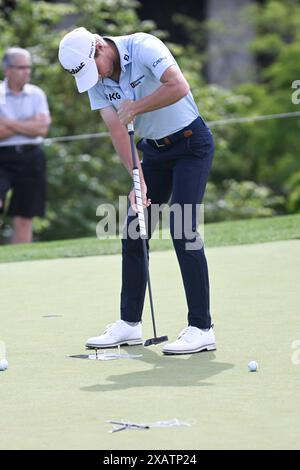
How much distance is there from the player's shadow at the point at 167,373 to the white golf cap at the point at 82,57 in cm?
149

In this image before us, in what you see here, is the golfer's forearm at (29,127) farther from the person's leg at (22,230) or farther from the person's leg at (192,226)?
the person's leg at (192,226)

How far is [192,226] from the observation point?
6.18 metres

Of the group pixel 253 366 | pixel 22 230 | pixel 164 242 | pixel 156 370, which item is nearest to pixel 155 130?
pixel 156 370

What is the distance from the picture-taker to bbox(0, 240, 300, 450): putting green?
433 centimetres

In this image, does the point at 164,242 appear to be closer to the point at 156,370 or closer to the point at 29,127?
the point at 29,127

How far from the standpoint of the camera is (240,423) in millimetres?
4438

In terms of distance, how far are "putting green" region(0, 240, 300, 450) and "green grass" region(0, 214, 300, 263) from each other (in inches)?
55.2

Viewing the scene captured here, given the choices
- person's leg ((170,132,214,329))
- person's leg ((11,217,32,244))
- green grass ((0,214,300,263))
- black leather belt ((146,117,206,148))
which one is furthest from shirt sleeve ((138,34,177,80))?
person's leg ((11,217,32,244))

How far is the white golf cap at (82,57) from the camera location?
598cm

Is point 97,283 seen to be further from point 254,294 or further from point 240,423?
point 240,423

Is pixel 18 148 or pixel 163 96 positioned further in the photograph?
pixel 18 148

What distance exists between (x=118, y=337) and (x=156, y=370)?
812mm
